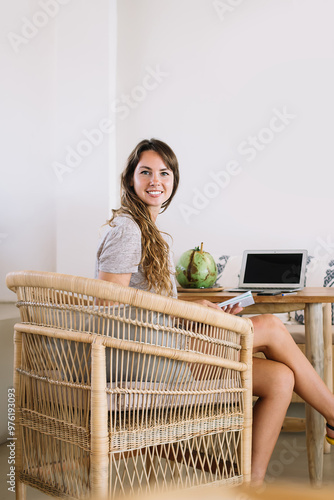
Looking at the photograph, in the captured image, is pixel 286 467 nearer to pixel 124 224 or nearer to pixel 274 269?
pixel 274 269

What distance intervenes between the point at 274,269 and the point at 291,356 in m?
0.71

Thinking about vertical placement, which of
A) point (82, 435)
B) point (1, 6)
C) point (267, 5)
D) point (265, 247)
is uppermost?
point (267, 5)

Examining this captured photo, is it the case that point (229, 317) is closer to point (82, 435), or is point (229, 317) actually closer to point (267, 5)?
point (82, 435)

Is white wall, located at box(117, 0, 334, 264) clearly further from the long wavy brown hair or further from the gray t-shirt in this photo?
the gray t-shirt

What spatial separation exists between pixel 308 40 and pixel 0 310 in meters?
2.51

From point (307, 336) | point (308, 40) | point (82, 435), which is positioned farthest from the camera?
point (308, 40)

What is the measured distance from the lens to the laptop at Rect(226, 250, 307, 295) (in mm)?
2246

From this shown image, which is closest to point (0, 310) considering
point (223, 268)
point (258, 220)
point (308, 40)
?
point (223, 268)

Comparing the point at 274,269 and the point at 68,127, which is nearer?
the point at 274,269

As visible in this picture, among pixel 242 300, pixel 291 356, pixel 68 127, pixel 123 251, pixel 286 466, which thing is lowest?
pixel 286 466

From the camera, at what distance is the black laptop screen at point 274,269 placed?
2.27 meters

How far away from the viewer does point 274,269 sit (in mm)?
2340

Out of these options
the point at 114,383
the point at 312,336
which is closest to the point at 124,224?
the point at 114,383

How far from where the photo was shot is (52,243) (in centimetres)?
333
